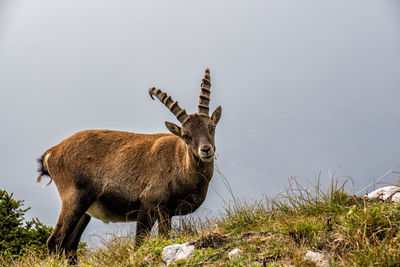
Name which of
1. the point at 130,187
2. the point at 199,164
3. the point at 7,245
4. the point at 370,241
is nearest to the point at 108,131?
the point at 130,187

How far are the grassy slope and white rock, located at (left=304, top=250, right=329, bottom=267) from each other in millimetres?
80

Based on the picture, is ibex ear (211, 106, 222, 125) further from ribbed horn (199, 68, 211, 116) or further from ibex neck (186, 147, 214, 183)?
ibex neck (186, 147, 214, 183)

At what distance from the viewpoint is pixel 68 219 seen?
8383mm

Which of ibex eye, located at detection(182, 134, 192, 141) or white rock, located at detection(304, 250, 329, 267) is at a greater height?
ibex eye, located at detection(182, 134, 192, 141)

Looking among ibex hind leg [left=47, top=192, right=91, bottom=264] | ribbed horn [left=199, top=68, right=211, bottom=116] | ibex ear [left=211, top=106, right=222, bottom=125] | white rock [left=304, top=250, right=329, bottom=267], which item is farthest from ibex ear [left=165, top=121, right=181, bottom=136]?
white rock [left=304, top=250, right=329, bottom=267]

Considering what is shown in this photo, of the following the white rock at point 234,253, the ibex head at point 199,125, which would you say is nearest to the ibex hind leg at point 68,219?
the ibex head at point 199,125

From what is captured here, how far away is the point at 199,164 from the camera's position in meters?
7.67

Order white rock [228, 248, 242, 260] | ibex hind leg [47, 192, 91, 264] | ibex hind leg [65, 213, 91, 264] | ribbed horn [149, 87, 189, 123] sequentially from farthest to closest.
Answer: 1. ibex hind leg [65, 213, 91, 264]
2. ibex hind leg [47, 192, 91, 264]
3. ribbed horn [149, 87, 189, 123]
4. white rock [228, 248, 242, 260]

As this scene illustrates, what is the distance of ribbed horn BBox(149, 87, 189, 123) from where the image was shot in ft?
26.0

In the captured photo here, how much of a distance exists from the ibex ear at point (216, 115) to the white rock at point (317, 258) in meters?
3.83

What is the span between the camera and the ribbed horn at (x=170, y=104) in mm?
7934

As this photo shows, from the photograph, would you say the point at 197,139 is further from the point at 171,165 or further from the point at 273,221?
the point at 273,221

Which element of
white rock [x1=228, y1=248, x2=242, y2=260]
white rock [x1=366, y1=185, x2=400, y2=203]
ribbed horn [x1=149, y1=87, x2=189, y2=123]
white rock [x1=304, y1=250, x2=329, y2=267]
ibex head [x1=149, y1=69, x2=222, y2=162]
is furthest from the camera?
ribbed horn [x1=149, y1=87, x2=189, y2=123]

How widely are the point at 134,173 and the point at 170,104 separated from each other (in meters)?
1.53
